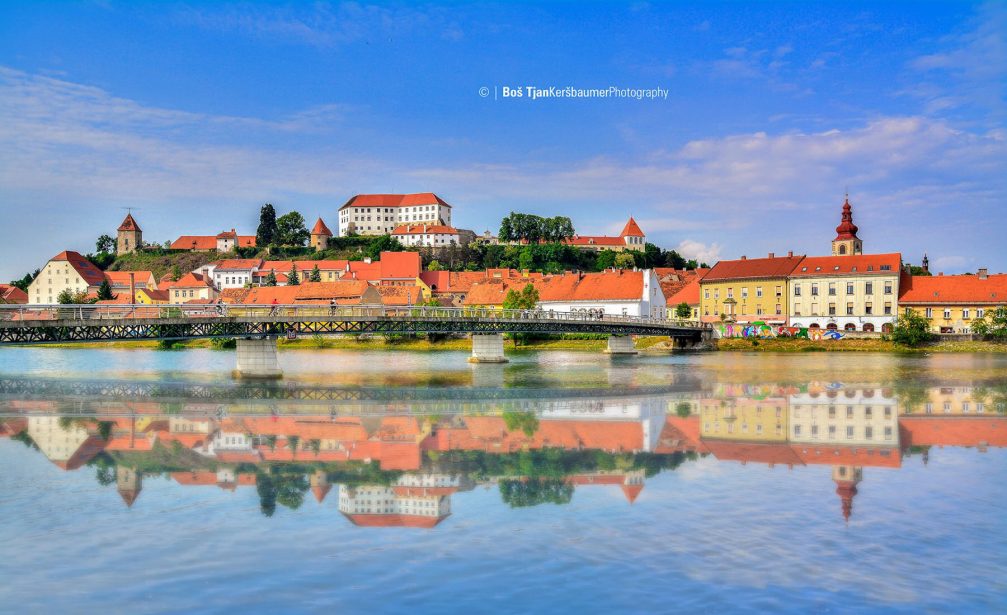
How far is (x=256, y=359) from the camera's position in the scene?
170 ft

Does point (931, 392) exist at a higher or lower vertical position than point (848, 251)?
lower

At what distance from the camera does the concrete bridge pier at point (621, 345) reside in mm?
77188

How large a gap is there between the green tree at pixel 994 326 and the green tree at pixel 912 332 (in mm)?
4105

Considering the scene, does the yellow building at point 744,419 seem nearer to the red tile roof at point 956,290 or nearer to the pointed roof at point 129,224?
the red tile roof at point 956,290

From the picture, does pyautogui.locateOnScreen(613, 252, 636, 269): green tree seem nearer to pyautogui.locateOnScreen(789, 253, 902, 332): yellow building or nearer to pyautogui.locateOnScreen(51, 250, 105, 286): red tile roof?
pyautogui.locateOnScreen(789, 253, 902, 332): yellow building

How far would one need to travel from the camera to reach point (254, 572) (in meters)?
12.4

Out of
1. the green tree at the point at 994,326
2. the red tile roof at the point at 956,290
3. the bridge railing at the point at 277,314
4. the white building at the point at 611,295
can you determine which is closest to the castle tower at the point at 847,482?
the bridge railing at the point at 277,314

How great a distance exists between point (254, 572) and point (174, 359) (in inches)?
2566

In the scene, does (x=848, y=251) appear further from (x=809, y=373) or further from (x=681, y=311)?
(x=809, y=373)

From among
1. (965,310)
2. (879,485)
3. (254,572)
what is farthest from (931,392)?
(965,310)

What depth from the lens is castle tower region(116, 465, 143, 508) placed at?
17.4 metres

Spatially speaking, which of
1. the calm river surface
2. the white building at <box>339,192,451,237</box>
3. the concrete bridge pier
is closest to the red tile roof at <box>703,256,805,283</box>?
the concrete bridge pier

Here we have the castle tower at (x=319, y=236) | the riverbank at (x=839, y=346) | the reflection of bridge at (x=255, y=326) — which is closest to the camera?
the reflection of bridge at (x=255, y=326)

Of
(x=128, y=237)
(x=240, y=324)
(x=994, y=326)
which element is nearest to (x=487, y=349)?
(x=240, y=324)
